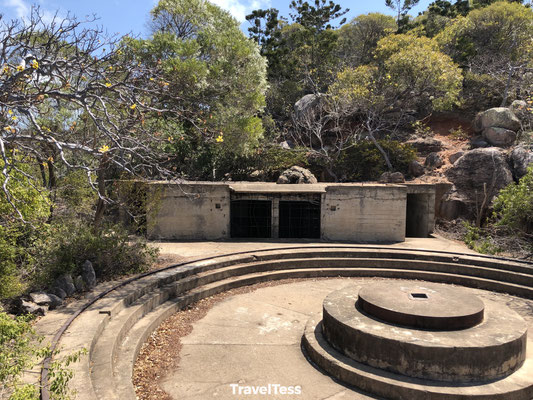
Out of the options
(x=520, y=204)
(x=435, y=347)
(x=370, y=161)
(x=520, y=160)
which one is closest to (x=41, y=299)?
(x=435, y=347)

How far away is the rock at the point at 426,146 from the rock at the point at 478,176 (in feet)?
16.0

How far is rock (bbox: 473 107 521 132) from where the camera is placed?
69.4 feet

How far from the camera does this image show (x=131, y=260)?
26.9 feet

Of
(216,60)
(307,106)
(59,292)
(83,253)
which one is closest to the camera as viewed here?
(59,292)

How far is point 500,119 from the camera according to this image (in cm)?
2161

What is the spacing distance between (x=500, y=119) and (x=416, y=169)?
5884mm

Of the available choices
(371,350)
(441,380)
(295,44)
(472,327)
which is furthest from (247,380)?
(295,44)

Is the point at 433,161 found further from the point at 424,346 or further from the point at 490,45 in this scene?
the point at 424,346

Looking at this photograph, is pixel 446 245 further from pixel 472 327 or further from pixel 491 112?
pixel 491 112

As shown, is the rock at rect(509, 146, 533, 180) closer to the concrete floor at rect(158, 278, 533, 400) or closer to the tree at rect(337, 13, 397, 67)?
the concrete floor at rect(158, 278, 533, 400)

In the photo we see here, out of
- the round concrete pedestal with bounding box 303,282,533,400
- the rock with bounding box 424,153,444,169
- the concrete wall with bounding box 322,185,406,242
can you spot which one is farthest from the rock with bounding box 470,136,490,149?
the round concrete pedestal with bounding box 303,282,533,400

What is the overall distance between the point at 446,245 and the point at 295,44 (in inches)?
968

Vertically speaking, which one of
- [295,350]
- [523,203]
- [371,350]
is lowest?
[295,350]

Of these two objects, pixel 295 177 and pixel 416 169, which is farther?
pixel 416 169
